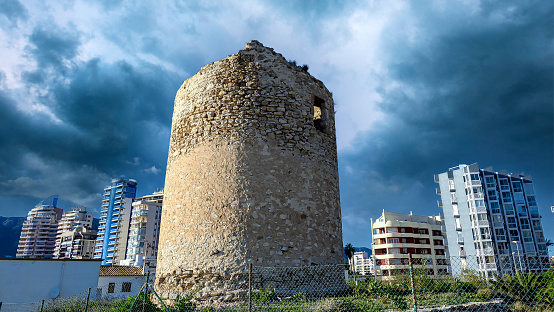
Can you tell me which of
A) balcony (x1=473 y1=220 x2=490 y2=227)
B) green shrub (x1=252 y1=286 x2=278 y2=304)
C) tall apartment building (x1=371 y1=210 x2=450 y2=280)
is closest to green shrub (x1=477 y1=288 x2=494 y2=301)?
green shrub (x1=252 y1=286 x2=278 y2=304)

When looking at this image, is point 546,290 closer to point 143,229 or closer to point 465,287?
point 465,287

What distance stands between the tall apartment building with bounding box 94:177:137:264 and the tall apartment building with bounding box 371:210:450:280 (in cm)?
5941

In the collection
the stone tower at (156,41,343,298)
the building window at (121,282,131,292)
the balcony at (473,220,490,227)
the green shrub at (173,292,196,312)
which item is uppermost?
the balcony at (473,220,490,227)

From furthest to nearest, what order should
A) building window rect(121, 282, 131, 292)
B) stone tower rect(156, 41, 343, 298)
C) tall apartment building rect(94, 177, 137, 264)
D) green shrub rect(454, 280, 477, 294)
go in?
tall apartment building rect(94, 177, 137, 264) → building window rect(121, 282, 131, 292) → stone tower rect(156, 41, 343, 298) → green shrub rect(454, 280, 477, 294)

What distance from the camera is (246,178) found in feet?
28.0

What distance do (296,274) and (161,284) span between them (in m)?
3.50

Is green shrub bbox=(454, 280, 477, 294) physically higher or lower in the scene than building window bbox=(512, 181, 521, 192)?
lower

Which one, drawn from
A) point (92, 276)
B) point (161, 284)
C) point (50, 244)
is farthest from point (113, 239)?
point (161, 284)

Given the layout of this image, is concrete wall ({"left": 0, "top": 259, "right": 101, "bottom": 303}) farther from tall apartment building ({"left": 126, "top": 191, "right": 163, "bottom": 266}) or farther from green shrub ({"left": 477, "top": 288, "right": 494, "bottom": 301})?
tall apartment building ({"left": 126, "top": 191, "right": 163, "bottom": 266})

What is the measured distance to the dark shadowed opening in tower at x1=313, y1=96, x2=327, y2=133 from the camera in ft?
34.0

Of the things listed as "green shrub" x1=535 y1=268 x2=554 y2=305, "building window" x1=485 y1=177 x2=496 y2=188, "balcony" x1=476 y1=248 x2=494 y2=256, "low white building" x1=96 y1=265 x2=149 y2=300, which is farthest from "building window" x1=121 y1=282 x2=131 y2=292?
"building window" x1=485 y1=177 x2=496 y2=188

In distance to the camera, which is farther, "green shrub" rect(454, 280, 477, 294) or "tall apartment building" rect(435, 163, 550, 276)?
"tall apartment building" rect(435, 163, 550, 276)

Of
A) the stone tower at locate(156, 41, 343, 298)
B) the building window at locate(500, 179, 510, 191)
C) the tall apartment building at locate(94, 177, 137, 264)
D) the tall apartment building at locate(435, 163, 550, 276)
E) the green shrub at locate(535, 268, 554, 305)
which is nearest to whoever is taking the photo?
the green shrub at locate(535, 268, 554, 305)

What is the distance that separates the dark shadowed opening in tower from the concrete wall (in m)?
20.9
